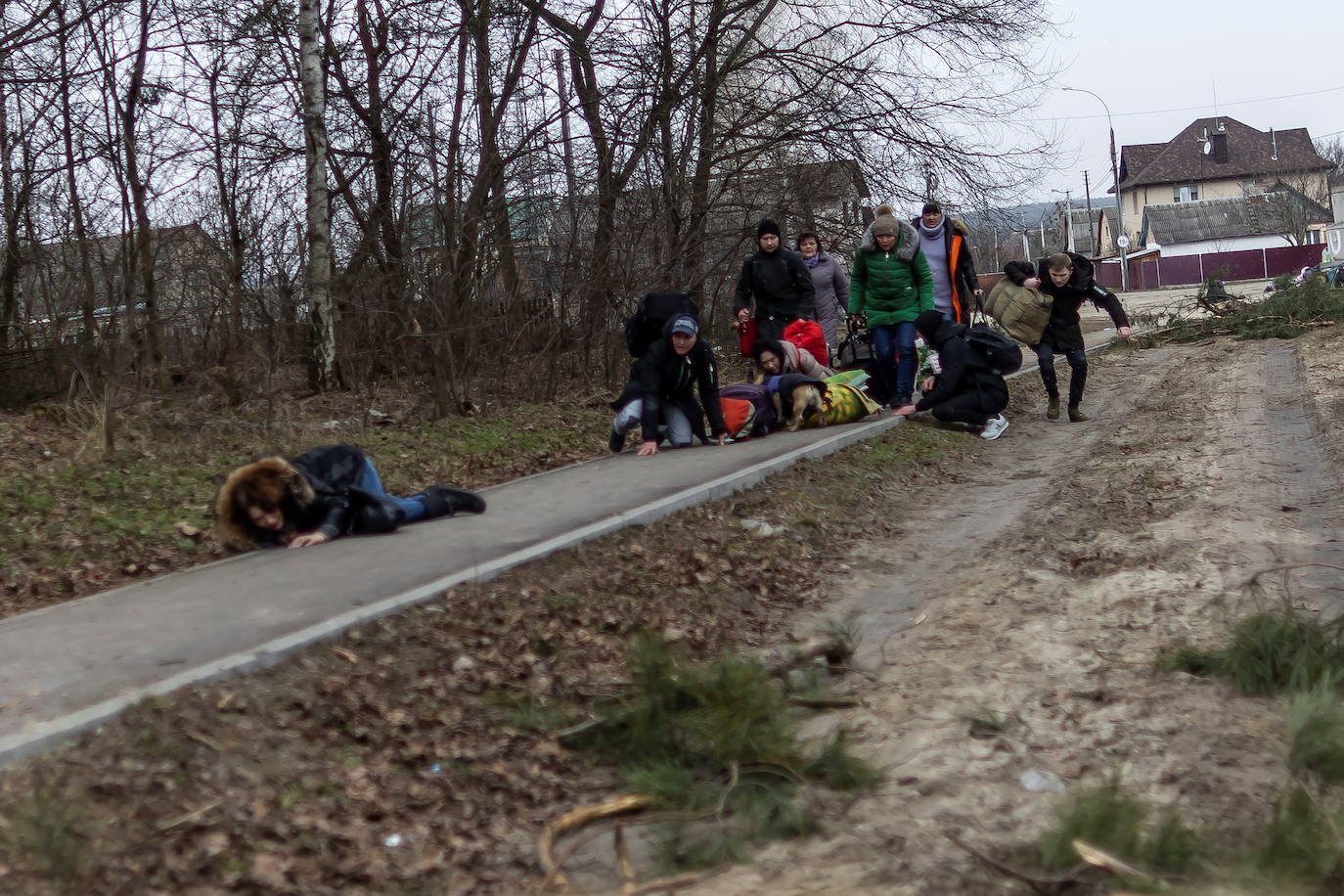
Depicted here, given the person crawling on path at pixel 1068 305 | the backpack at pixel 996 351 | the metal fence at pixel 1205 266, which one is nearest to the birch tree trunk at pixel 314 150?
the backpack at pixel 996 351

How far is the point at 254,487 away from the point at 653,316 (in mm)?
4605

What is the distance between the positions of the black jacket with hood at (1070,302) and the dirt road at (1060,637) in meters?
1.79

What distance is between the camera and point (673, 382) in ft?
36.7

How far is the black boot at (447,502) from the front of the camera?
822 cm

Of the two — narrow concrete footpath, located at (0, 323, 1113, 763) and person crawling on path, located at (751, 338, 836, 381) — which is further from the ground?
person crawling on path, located at (751, 338, 836, 381)

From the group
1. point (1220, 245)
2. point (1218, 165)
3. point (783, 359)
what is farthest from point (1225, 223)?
point (783, 359)

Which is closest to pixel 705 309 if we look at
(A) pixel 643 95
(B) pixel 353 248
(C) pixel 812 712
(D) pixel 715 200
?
(D) pixel 715 200

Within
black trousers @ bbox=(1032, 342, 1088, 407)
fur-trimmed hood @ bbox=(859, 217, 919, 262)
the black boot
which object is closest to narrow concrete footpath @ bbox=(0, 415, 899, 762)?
the black boot

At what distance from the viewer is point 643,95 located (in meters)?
16.2

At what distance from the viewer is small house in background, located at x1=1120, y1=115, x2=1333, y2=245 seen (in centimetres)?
9469

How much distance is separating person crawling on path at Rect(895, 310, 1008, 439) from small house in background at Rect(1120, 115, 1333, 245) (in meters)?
87.1

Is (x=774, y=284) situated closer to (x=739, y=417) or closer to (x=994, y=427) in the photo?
(x=739, y=417)

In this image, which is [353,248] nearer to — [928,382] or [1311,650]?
[928,382]

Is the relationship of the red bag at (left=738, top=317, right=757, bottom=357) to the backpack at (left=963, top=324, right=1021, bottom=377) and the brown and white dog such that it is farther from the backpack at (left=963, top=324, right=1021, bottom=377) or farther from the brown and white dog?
the backpack at (left=963, top=324, right=1021, bottom=377)
